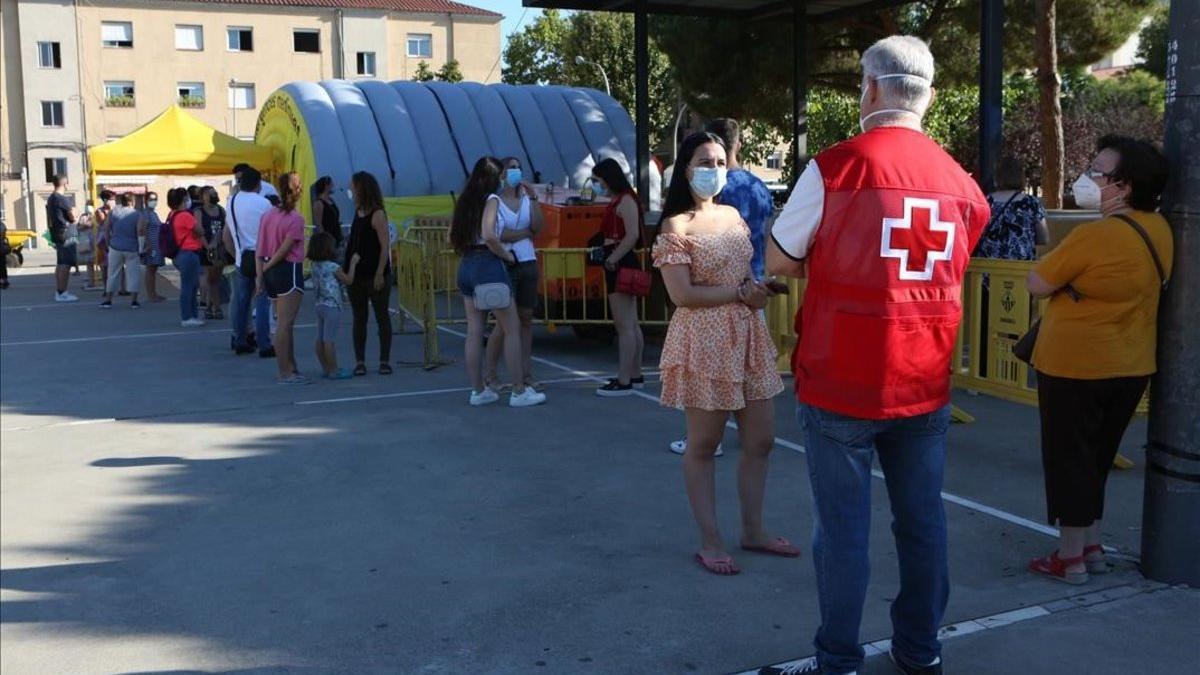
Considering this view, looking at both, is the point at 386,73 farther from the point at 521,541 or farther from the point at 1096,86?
the point at 521,541

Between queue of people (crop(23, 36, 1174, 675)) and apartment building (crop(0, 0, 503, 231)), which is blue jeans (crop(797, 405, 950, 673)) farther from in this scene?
apartment building (crop(0, 0, 503, 231))

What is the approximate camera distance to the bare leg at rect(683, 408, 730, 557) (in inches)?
184

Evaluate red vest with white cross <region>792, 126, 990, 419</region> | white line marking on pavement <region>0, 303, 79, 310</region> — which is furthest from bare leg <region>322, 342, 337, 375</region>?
white line marking on pavement <region>0, 303, 79, 310</region>

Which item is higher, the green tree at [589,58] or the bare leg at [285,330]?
the green tree at [589,58]

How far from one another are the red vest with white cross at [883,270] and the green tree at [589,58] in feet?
142

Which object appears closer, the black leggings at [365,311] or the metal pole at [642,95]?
the black leggings at [365,311]

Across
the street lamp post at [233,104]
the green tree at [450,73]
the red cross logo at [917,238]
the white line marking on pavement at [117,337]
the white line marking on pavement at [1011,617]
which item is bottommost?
the white line marking on pavement at [1011,617]

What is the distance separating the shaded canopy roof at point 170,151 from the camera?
18.2m

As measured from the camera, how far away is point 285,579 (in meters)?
4.76

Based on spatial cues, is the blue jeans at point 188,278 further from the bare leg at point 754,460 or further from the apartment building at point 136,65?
the apartment building at point 136,65

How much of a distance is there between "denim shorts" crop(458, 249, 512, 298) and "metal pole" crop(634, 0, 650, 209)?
5123 mm

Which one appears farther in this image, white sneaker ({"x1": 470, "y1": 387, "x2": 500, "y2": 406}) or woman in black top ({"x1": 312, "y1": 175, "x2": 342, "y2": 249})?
woman in black top ({"x1": 312, "y1": 175, "x2": 342, "y2": 249})

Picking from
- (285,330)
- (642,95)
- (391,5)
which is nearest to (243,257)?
(285,330)

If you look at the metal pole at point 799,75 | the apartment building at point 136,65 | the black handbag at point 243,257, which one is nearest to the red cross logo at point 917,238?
the black handbag at point 243,257
